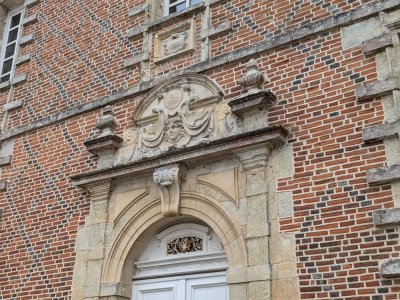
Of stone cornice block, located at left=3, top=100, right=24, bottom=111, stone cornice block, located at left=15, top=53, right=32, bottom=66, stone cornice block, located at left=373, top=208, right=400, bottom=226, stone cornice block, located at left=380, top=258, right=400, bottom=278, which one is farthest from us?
stone cornice block, located at left=15, top=53, right=32, bottom=66

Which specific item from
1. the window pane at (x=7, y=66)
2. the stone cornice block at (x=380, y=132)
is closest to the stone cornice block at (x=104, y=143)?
the stone cornice block at (x=380, y=132)

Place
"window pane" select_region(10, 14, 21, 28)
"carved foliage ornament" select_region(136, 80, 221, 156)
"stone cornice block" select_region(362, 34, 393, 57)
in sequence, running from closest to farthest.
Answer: "stone cornice block" select_region(362, 34, 393, 57), "carved foliage ornament" select_region(136, 80, 221, 156), "window pane" select_region(10, 14, 21, 28)

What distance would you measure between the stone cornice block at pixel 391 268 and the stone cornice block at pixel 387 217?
35 centimetres

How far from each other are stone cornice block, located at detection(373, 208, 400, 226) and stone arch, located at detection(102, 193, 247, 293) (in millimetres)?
1637

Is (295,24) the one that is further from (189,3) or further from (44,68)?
(44,68)

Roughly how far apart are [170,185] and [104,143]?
129cm

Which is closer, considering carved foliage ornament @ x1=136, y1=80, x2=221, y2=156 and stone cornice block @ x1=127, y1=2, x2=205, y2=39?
carved foliage ornament @ x1=136, y1=80, x2=221, y2=156

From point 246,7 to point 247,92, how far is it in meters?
1.38

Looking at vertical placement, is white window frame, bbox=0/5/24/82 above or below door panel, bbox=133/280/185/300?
above

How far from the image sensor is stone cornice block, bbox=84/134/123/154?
7.24m

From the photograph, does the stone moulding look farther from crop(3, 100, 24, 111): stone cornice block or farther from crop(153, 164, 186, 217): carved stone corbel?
crop(3, 100, 24, 111): stone cornice block

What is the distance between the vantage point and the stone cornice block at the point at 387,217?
4.97 metres

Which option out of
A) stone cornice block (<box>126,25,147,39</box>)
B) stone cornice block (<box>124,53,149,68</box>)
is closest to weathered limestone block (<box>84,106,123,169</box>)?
stone cornice block (<box>124,53,149,68</box>)

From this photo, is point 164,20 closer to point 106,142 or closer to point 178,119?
point 178,119
